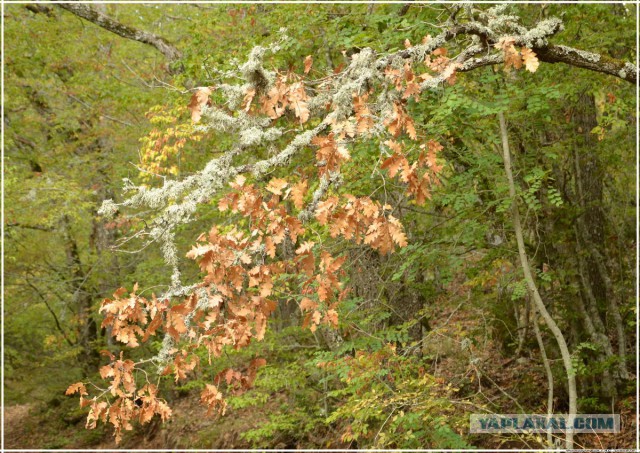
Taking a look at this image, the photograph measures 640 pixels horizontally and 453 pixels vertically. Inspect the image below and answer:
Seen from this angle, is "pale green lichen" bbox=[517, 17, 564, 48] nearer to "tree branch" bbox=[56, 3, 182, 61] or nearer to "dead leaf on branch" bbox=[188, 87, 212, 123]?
"dead leaf on branch" bbox=[188, 87, 212, 123]

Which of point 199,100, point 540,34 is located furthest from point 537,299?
point 199,100

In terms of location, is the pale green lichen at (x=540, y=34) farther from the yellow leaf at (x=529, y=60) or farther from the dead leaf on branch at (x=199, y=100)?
the dead leaf on branch at (x=199, y=100)

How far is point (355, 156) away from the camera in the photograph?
5.92 metres

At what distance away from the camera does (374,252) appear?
6.97 m

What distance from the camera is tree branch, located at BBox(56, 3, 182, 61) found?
9.70 m

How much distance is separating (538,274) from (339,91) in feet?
12.9

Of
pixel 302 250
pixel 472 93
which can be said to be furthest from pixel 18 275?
pixel 302 250

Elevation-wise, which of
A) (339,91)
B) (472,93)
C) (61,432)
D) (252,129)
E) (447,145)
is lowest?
(61,432)

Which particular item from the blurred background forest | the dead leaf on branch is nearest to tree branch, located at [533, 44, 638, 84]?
the blurred background forest

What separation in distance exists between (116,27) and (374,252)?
625cm

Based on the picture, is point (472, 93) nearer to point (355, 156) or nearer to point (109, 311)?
point (355, 156)

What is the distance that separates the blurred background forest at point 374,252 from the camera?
5.89 metres

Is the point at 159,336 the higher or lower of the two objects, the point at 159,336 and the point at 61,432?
the higher

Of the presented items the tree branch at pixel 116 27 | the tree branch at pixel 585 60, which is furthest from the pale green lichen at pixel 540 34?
the tree branch at pixel 116 27
